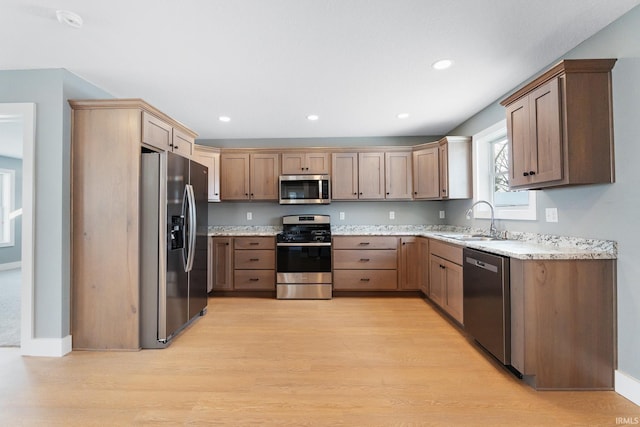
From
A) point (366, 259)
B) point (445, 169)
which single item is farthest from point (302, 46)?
point (366, 259)

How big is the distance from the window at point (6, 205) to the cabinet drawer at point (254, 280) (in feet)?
18.9

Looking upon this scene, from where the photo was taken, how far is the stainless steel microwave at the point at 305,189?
4.23 meters

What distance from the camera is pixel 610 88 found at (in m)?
1.88

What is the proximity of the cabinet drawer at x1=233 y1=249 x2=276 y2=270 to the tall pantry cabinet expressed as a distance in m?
1.68

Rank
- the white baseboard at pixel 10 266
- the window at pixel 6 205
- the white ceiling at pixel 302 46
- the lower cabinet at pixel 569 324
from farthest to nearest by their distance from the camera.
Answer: the window at pixel 6 205
the white baseboard at pixel 10 266
the lower cabinet at pixel 569 324
the white ceiling at pixel 302 46

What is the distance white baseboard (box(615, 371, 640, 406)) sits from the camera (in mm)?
1726

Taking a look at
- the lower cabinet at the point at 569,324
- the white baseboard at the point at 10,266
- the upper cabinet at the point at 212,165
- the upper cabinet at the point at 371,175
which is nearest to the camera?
the lower cabinet at the point at 569,324

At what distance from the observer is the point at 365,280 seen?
13.2 ft

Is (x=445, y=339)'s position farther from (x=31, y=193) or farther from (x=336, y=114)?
(x=31, y=193)

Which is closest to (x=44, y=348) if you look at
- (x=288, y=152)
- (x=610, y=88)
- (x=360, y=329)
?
(x=360, y=329)

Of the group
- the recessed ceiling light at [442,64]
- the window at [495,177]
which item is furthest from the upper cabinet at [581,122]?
the window at [495,177]

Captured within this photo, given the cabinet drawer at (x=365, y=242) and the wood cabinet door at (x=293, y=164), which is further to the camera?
the wood cabinet door at (x=293, y=164)

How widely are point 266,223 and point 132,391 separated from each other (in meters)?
2.95

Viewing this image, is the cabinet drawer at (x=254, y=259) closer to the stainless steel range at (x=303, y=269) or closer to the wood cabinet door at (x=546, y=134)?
the stainless steel range at (x=303, y=269)
